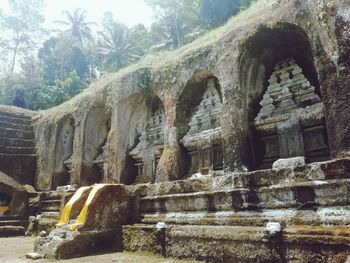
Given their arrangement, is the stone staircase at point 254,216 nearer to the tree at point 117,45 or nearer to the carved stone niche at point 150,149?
the carved stone niche at point 150,149

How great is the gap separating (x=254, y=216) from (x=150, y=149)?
7268 mm

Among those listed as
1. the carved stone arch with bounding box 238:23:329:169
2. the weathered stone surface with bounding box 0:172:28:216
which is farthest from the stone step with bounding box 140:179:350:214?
the weathered stone surface with bounding box 0:172:28:216

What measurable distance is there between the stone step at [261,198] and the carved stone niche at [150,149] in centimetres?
492

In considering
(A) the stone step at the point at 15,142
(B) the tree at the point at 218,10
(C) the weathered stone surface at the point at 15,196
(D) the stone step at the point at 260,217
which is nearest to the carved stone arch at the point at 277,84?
(D) the stone step at the point at 260,217

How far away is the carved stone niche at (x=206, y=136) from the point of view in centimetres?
957

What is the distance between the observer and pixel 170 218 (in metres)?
6.09

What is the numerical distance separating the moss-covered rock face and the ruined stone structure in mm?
34

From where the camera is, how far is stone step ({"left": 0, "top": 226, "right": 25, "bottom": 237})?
38.2ft

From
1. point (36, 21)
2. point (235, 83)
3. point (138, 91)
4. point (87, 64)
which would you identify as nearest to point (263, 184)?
point (235, 83)

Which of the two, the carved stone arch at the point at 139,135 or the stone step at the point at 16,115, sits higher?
the stone step at the point at 16,115

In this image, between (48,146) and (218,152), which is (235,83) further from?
(48,146)

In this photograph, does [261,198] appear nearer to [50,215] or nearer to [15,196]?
[50,215]

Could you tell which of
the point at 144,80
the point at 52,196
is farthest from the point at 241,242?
the point at 52,196

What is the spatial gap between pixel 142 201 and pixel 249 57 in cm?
490
